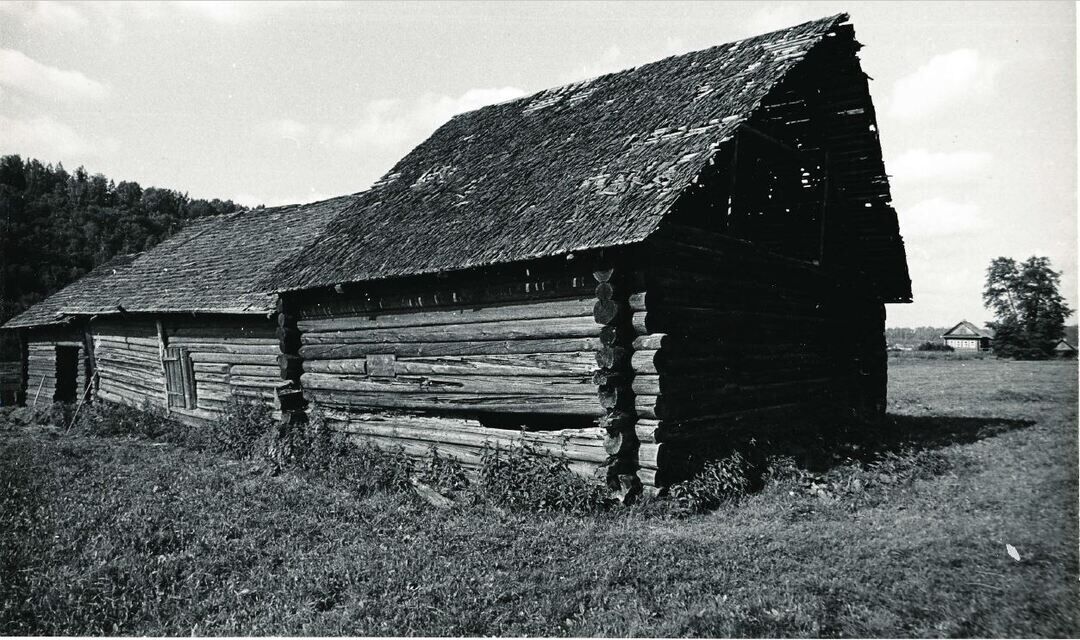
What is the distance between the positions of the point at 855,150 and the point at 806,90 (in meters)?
1.58

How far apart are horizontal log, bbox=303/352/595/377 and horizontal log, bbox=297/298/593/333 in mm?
485

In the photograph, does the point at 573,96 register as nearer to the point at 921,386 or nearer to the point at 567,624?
the point at 567,624

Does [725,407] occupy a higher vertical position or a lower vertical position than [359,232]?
lower

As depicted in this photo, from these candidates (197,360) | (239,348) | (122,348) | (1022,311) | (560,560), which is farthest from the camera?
(1022,311)

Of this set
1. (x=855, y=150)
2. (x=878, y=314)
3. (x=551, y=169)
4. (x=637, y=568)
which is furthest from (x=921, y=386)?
(x=637, y=568)

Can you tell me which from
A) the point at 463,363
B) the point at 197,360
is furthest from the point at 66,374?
the point at 463,363

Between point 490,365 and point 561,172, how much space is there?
115 inches

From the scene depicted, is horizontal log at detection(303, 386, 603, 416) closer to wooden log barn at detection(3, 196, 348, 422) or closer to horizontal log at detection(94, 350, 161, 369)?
wooden log barn at detection(3, 196, 348, 422)

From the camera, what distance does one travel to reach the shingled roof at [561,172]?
7.89 meters

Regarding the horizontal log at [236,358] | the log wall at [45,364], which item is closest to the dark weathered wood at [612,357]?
the horizontal log at [236,358]

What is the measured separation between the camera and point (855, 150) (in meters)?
10.9

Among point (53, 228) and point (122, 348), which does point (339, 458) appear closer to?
point (122, 348)

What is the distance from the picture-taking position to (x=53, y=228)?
30031 millimetres

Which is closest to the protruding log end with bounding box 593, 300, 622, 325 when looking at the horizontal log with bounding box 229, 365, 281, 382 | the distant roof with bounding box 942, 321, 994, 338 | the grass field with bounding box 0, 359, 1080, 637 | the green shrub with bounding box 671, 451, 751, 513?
the green shrub with bounding box 671, 451, 751, 513
